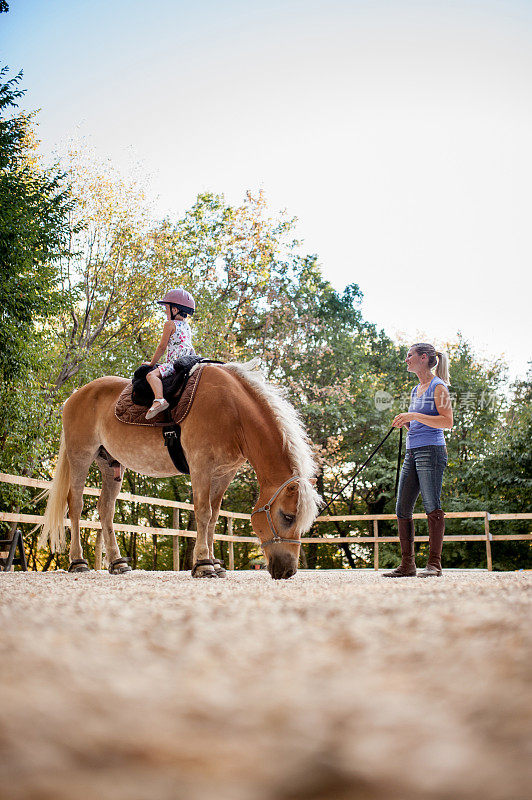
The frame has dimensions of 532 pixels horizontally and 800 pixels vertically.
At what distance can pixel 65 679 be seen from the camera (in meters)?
0.56

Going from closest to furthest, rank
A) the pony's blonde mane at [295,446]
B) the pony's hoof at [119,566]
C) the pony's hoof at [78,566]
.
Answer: the pony's blonde mane at [295,446]
the pony's hoof at [119,566]
the pony's hoof at [78,566]

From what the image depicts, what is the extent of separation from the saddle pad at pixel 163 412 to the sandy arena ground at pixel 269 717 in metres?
3.60

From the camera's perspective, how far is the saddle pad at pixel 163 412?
174 inches

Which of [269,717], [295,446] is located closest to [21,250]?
[295,446]

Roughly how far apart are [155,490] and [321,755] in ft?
66.4

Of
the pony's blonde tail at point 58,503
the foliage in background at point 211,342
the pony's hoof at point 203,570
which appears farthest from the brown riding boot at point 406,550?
the foliage in background at point 211,342

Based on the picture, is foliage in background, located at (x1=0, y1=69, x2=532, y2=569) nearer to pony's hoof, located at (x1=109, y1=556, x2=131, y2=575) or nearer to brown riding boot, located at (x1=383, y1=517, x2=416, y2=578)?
pony's hoof, located at (x1=109, y1=556, x2=131, y2=575)

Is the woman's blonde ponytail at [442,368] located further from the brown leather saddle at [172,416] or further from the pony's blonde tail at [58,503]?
the pony's blonde tail at [58,503]

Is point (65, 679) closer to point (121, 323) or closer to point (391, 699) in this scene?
point (391, 699)

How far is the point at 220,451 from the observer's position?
14.1ft

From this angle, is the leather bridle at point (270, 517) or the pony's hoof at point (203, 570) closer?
the leather bridle at point (270, 517)

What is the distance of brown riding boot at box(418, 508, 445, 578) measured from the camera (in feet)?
14.8

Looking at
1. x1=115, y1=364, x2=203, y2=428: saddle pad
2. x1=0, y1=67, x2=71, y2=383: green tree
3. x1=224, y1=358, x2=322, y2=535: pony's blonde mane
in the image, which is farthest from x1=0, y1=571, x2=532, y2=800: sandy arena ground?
x1=0, y1=67, x2=71, y2=383: green tree

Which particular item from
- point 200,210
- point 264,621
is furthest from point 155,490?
point 264,621
